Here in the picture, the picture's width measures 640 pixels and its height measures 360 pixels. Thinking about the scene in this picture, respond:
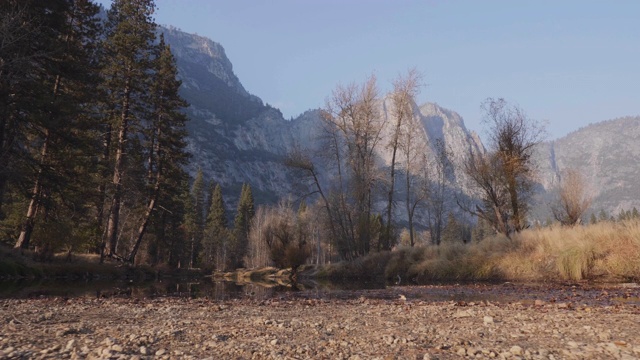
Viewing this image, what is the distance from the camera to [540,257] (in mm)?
16594

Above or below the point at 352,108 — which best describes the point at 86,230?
below

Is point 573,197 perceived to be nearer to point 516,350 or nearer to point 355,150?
point 355,150

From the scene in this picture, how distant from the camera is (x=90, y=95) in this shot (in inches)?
902

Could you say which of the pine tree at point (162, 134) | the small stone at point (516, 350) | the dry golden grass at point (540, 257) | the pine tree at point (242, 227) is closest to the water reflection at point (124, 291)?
the dry golden grass at point (540, 257)

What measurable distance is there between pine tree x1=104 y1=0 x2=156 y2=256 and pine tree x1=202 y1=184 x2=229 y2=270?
143ft

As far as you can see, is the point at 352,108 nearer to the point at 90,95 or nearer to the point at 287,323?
the point at 90,95

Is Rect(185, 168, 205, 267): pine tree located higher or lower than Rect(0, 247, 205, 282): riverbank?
higher

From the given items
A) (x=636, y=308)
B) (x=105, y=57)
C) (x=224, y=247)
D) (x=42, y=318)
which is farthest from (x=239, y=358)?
→ (x=224, y=247)

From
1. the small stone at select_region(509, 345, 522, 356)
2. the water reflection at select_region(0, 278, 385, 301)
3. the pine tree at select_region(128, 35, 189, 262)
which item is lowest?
the water reflection at select_region(0, 278, 385, 301)

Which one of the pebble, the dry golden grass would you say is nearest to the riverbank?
the pebble

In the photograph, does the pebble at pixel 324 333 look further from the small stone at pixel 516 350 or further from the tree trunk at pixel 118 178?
the tree trunk at pixel 118 178

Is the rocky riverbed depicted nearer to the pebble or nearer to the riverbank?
the pebble

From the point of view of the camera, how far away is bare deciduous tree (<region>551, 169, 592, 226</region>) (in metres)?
26.2

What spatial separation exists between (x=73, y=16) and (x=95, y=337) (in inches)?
915
